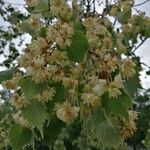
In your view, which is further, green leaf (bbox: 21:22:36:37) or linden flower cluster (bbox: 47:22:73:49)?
green leaf (bbox: 21:22:36:37)

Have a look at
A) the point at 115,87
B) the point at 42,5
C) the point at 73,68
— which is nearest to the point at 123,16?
the point at 42,5

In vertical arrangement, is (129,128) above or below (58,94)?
below

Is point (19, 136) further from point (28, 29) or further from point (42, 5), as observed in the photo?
point (42, 5)

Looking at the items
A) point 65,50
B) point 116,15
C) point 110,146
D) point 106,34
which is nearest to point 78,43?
point 65,50

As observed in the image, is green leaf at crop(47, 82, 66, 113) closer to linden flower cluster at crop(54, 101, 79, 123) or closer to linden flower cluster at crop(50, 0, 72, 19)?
linden flower cluster at crop(54, 101, 79, 123)

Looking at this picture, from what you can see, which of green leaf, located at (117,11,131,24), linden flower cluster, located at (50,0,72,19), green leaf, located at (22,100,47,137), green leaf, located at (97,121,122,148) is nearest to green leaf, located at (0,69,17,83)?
green leaf, located at (22,100,47,137)

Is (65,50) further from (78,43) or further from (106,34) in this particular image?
(106,34)
